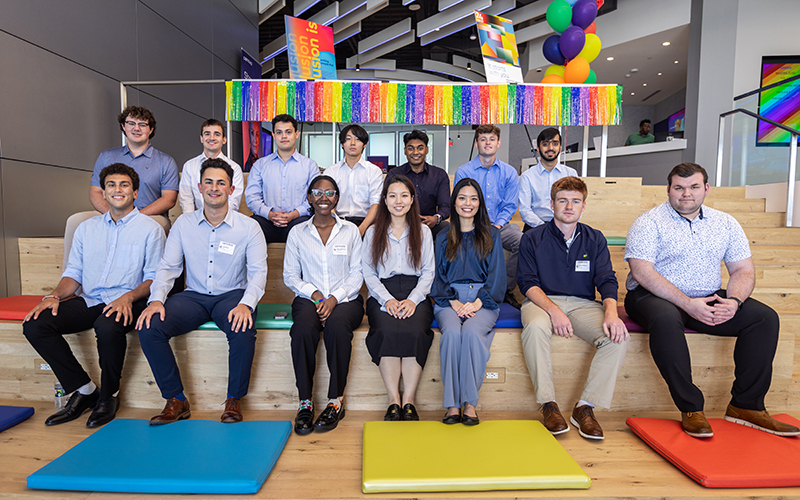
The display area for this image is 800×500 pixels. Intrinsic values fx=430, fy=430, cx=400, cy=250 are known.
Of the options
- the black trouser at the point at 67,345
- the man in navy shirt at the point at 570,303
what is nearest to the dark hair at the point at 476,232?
the man in navy shirt at the point at 570,303

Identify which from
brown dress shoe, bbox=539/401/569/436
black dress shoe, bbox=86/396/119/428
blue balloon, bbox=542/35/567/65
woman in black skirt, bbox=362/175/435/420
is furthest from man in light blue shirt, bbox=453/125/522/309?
blue balloon, bbox=542/35/567/65

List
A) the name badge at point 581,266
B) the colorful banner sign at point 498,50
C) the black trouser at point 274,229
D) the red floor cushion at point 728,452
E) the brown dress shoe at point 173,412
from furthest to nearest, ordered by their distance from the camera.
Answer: the colorful banner sign at point 498,50
the black trouser at point 274,229
the name badge at point 581,266
the brown dress shoe at point 173,412
the red floor cushion at point 728,452

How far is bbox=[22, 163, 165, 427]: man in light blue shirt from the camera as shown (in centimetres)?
212

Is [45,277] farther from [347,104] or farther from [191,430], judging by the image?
[347,104]

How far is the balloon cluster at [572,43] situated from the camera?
560 centimetres

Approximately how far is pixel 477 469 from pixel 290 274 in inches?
53.8

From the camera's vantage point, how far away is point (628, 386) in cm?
227

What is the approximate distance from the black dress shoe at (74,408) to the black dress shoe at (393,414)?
1.54 m

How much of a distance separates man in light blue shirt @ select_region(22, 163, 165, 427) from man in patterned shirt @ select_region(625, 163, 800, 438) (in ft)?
8.59

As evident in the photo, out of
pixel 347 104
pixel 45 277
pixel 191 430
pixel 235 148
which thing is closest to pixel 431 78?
pixel 235 148

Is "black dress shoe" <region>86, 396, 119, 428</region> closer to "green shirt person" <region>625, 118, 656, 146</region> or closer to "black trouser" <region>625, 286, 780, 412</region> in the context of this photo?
"black trouser" <region>625, 286, 780, 412</region>

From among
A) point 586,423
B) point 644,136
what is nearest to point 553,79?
point 644,136

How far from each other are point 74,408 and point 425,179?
2.66 metres

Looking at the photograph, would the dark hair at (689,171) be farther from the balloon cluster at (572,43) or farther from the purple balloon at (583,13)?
the purple balloon at (583,13)
